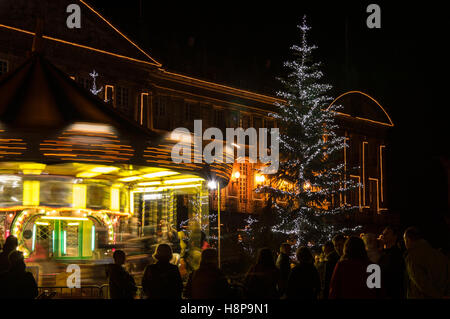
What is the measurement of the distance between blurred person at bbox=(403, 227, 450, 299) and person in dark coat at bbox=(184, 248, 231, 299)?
6.99 ft

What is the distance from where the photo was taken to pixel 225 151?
11.8 metres

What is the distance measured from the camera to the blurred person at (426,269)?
23.8ft

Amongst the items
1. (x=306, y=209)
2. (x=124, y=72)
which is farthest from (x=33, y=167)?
(x=124, y=72)

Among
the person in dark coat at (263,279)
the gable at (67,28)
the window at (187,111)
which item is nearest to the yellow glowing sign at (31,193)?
the person in dark coat at (263,279)

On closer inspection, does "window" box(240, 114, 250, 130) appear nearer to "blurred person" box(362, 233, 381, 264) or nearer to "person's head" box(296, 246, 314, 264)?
"blurred person" box(362, 233, 381, 264)

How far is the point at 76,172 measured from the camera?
13.4 m

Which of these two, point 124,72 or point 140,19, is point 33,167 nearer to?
point 124,72

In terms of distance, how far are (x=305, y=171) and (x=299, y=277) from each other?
75.4 ft

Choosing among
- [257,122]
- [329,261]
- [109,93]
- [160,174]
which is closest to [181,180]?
[160,174]

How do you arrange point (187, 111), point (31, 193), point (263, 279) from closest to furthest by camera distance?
point (263, 279)
point (31, 193)
point (187, 111)

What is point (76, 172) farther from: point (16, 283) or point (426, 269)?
point (426, 269)

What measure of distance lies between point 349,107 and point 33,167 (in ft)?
120

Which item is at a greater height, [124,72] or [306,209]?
[124,72]

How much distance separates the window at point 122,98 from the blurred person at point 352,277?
2902cm
